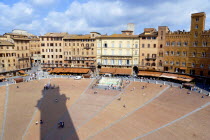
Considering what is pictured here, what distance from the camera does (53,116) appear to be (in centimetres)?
3750

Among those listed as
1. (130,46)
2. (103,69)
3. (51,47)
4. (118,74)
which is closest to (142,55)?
(130,46)

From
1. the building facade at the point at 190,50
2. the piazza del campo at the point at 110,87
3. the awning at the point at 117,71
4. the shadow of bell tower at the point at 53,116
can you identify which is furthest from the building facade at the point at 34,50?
the building facade at the point at 190,50

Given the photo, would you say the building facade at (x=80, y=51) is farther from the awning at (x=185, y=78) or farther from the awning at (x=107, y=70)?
the awning at (x=185, y=78)

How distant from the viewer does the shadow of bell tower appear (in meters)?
31.0

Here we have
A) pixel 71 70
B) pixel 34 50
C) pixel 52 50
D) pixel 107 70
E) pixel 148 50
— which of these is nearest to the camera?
pixel 148 50

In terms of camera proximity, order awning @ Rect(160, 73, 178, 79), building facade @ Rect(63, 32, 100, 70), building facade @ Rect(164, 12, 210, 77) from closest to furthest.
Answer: building facade @ Rect(164, 12, 210, 77)
awning @ Rect(160, 73, 178, 79)
building facade @ Rect(63, 32, 100, 70)

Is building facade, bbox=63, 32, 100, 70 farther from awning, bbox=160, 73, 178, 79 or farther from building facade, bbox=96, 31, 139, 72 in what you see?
awning, bbox=160, 73, 178, 79

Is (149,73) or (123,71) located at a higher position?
(123,71)

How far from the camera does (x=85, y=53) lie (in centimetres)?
7050

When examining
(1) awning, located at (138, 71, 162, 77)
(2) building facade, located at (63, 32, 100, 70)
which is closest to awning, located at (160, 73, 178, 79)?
(1) awning, located at (138, 71, 162, 77)

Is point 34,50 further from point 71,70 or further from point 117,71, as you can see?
point 117,71

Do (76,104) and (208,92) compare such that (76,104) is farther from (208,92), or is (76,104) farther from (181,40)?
(181,40)

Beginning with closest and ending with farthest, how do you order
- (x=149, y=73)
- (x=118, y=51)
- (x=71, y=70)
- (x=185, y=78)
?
(x=185, y=78), (x=149, y=73), (x=118, y=51), (x=71, y=70)

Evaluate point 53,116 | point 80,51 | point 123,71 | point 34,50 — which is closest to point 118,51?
point 123,71
